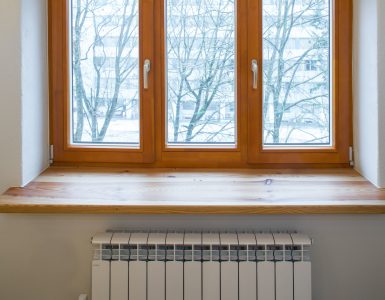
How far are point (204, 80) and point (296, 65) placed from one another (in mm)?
423

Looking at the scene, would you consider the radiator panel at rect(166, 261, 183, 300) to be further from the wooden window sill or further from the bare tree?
the bare tree

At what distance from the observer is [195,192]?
1857mm

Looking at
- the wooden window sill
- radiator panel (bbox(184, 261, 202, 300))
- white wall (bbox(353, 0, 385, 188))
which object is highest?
white wall (bbox(353, 0, 385, 188))

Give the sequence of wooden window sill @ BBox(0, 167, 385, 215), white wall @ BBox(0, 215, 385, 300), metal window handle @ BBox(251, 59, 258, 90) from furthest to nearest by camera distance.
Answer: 1. metal window handle @ BBox(251, 59, 258, 90)
2. white wall @ BBox(0, 215, 385, 300)
3. wooden window sill @ BBox(0, 167, 385, 215)

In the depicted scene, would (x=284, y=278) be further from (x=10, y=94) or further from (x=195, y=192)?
(x=10, y=94)

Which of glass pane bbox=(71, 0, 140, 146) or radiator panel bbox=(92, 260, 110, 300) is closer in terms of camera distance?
radiator panel bbox=(92, 260, 110, 300)

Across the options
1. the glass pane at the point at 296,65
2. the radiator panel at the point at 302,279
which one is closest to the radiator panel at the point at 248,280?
the radiator panel at the point at 302,279

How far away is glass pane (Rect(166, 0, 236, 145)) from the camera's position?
2182 mm

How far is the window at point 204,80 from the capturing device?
217 cm

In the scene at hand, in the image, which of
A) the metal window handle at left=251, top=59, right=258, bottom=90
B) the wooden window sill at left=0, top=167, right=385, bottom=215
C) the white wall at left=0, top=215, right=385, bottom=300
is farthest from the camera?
the metal window handle at left=251, top=59, right=258, bottom=90

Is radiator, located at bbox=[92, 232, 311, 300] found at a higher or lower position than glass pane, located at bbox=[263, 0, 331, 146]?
lower

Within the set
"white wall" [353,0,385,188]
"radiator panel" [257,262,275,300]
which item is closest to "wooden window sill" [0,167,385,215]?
"white wall" [353,0,385,188]

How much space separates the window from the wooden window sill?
11cm

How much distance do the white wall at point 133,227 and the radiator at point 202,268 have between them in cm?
11
